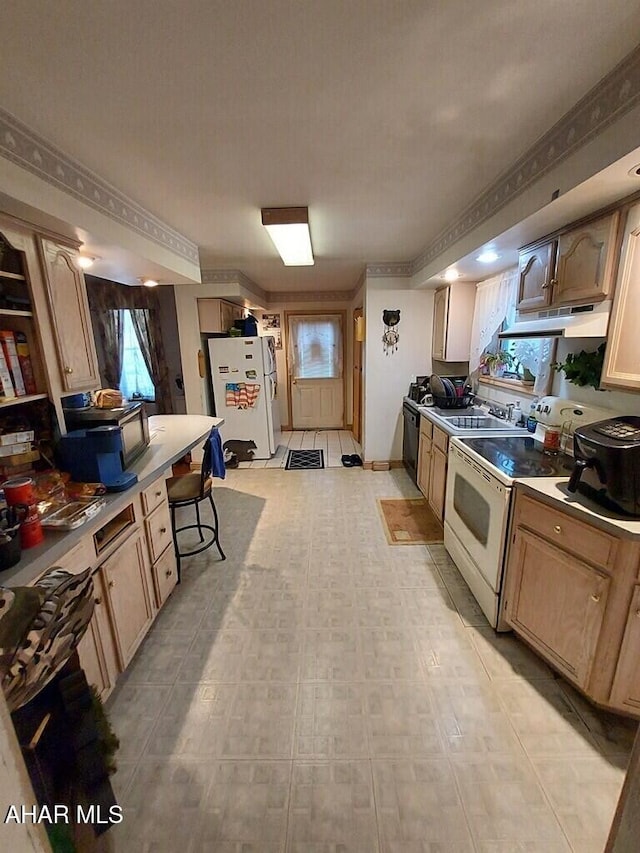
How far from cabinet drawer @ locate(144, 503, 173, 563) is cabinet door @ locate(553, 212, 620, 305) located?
95.1 inches

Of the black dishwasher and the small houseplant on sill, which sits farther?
the black dishwasher

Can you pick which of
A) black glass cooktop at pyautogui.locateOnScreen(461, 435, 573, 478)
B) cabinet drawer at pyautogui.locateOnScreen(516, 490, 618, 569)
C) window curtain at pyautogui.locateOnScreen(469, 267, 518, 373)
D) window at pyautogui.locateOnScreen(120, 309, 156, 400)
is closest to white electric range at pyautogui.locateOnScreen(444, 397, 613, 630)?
black glass cooktop at pyautogui.locateOnScreen(461, 435, 573, 478)

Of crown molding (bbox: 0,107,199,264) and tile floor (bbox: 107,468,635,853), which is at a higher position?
crown molding (bbox: 0,107,199,264)

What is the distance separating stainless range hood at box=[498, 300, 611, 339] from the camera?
1580mm

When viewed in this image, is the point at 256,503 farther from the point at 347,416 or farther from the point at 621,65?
the point at 621,65

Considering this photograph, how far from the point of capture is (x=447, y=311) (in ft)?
11.5

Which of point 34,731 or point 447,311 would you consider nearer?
point 34,731

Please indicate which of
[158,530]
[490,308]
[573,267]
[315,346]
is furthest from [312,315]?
[158,530]

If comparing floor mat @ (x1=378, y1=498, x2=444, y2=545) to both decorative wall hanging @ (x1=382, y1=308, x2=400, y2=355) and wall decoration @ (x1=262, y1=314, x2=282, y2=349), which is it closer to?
decorative wall hanging @ (x1=382, y1=308, x2=400, y2=355)

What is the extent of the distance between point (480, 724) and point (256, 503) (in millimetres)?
2525

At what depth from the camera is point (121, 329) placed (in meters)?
4.90

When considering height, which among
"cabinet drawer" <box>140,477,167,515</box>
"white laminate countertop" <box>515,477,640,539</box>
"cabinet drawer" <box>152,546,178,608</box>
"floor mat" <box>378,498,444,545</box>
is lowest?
"floor mat" <box>378,498,444,545</box>

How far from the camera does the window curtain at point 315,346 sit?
5.98 meters

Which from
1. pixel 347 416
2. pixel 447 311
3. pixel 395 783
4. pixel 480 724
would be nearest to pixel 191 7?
pixel 395 783
